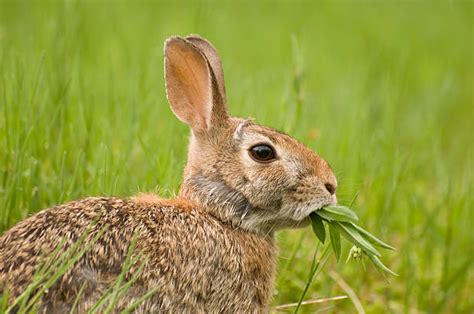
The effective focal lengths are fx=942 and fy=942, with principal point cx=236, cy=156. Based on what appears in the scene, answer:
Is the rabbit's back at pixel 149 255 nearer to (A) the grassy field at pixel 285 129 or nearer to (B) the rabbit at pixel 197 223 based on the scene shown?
(B) the rabbit at pixel 197 223

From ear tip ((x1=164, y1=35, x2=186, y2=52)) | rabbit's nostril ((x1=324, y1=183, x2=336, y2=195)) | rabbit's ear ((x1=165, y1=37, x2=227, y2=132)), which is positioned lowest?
rabbit's nostril ((x1=324, y1=183, x2=336, y2=195))

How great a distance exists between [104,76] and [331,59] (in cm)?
355

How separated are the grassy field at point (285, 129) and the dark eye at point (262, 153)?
0.56 m

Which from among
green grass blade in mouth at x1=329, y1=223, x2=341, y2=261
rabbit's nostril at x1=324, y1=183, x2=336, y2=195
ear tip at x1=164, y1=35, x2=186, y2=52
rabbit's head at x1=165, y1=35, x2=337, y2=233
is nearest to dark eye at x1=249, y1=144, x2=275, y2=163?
rabbit's head at x1=165, y1=35, x2=337, y2=233

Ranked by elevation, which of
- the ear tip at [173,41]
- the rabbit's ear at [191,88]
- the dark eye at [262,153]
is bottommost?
the dark eye at [262,153]

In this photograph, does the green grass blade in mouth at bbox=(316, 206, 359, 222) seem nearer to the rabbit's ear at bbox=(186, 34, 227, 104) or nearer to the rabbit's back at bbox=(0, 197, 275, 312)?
the rabbit's back at bbox=(0, 197, 275, 312)

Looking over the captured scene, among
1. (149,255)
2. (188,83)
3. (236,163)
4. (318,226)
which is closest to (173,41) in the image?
(188,83)

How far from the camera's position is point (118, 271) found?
3697mm

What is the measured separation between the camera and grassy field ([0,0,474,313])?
15.9 feet

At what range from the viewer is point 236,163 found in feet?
14.6

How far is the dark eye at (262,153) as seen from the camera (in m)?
4.38

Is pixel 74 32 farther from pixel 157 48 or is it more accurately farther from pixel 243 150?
pixel 243 150

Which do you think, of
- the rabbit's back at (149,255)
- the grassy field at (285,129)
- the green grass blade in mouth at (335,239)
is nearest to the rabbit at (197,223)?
the rabbit's back at (149,255)

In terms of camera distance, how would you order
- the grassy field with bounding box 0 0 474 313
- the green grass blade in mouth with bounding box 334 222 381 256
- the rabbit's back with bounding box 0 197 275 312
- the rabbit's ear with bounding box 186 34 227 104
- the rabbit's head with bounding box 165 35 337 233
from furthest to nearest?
1. the rabbit's ear with bounding box 186 34 227 104
2. the grassy field with bounding box 0 0 474 313
3. the rabbit's head with bounding box 165 35 337 233
4. the green grass blade in mouth with bounding box 334 222 381 256
5. the rabbit's back with bounding box 0 197 275 312
